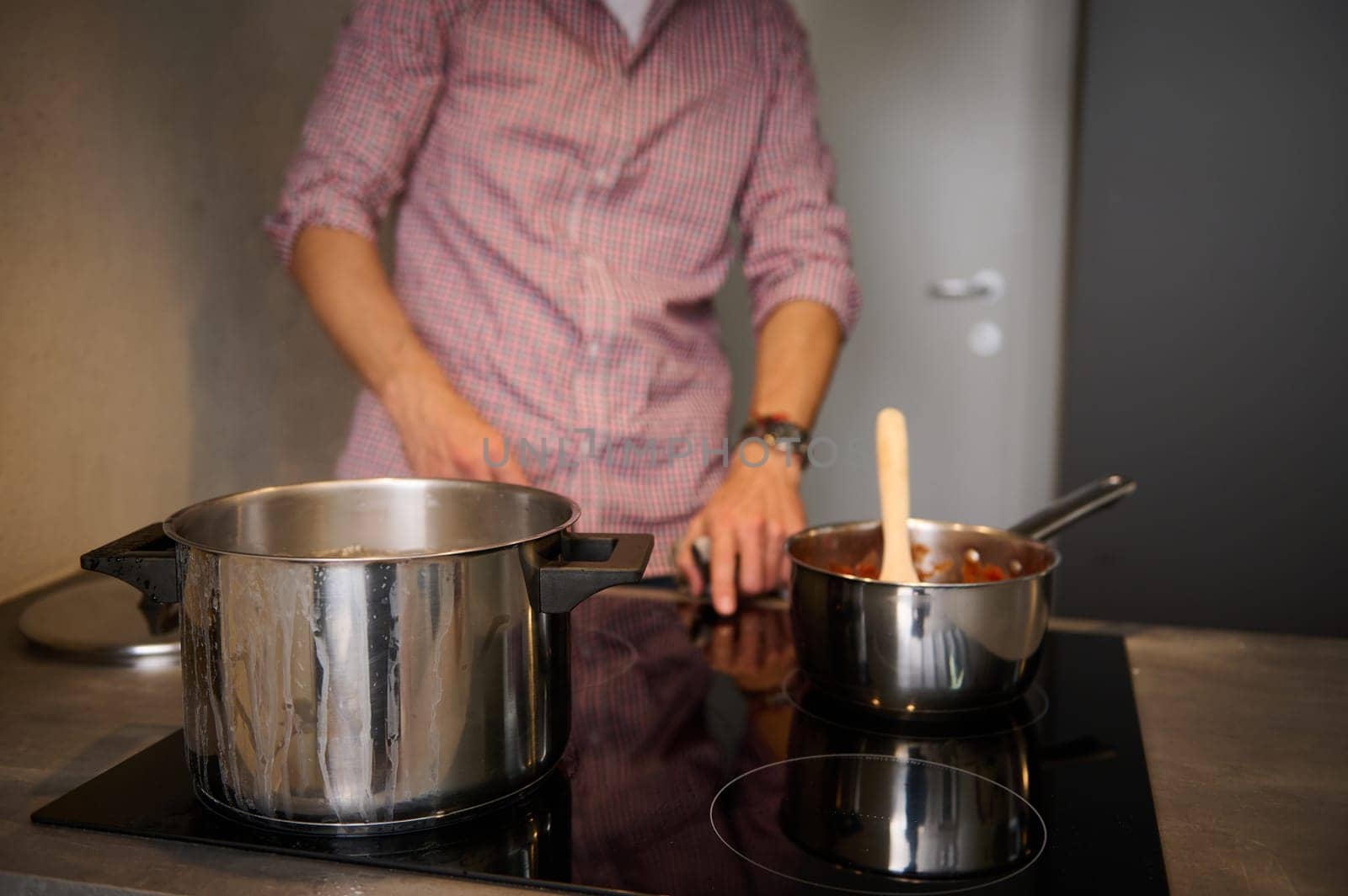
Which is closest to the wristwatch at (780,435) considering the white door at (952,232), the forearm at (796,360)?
the forearm at (796,360)

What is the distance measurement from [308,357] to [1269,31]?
1.76 m

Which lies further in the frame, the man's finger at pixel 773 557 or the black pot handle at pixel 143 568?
the man's finger at pixel 773 557

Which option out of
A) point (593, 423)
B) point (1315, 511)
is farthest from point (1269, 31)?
point (593, 423)

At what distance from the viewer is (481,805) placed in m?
0.52

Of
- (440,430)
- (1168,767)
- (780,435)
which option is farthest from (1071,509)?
(440,430)

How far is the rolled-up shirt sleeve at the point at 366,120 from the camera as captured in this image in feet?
3.96

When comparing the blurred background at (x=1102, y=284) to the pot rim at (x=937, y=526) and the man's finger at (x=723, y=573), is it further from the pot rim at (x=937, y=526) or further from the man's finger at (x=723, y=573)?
the pot rim at (x=937, y=526)

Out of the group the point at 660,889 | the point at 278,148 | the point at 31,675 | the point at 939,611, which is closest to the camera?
the point at 660,889

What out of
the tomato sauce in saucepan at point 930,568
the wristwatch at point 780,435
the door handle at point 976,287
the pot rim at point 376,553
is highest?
the door handle at point 976,287

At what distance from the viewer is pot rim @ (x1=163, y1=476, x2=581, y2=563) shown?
473 millimetres

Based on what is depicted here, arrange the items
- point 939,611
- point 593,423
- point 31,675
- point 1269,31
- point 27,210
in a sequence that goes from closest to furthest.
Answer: point 939,611 → point 31,675 → point 27,210 → point 593,423 → point 1269,31

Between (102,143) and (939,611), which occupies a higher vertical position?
(102,143)

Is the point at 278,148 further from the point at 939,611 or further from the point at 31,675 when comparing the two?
the point at 939,611

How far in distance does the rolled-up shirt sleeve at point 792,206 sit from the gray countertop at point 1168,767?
1.76ft
